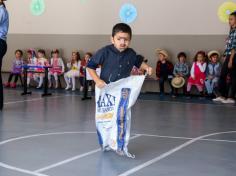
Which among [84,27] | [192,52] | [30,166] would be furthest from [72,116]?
[84,27]

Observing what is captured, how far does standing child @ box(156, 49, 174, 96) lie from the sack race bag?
5.58m

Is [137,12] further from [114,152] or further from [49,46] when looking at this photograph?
[114,152]

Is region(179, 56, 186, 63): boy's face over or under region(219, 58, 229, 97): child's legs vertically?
over

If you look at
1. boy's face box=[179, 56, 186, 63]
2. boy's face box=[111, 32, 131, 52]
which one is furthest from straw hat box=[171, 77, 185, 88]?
boy's face box=[111, 32, 131, 52]

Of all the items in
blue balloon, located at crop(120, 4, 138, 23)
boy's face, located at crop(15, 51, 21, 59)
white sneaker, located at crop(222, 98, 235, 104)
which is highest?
blue balloon, located at crop(120, 4, 138, 23)

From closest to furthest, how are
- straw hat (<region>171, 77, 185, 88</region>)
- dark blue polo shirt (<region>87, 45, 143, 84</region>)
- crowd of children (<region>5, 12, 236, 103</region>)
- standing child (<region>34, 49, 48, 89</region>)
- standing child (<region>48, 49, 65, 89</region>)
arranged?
dark blue polo shirt (<region>87, 45, 143, 84</region>), crowd of children (<region>5, 12, 236, 103</region>), straw hat (<region>171, 77, 185, 88</region>), standing child (<region>48, 49, 65, 89</region>), standing child (<region>34, 49, 48, 89</region>)

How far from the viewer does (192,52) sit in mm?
9562

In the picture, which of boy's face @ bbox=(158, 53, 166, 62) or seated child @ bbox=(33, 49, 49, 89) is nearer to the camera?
boy's face @ bbox=(158, 53, 166, 62)

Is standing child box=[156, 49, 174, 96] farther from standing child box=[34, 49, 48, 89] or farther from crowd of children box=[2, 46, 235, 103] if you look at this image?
standing child box=[34, 49, 48, 89]

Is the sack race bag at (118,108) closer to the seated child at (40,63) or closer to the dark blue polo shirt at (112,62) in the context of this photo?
the dark blue polo shirt at (112,62)

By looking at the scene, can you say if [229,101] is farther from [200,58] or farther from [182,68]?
[182,68]

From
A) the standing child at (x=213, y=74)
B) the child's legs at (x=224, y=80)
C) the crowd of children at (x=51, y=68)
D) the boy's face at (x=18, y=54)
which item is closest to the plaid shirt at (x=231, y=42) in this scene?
the child's legs at (x=224, y=80)

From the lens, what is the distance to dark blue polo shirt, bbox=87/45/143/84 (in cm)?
399

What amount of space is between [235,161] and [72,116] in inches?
120
